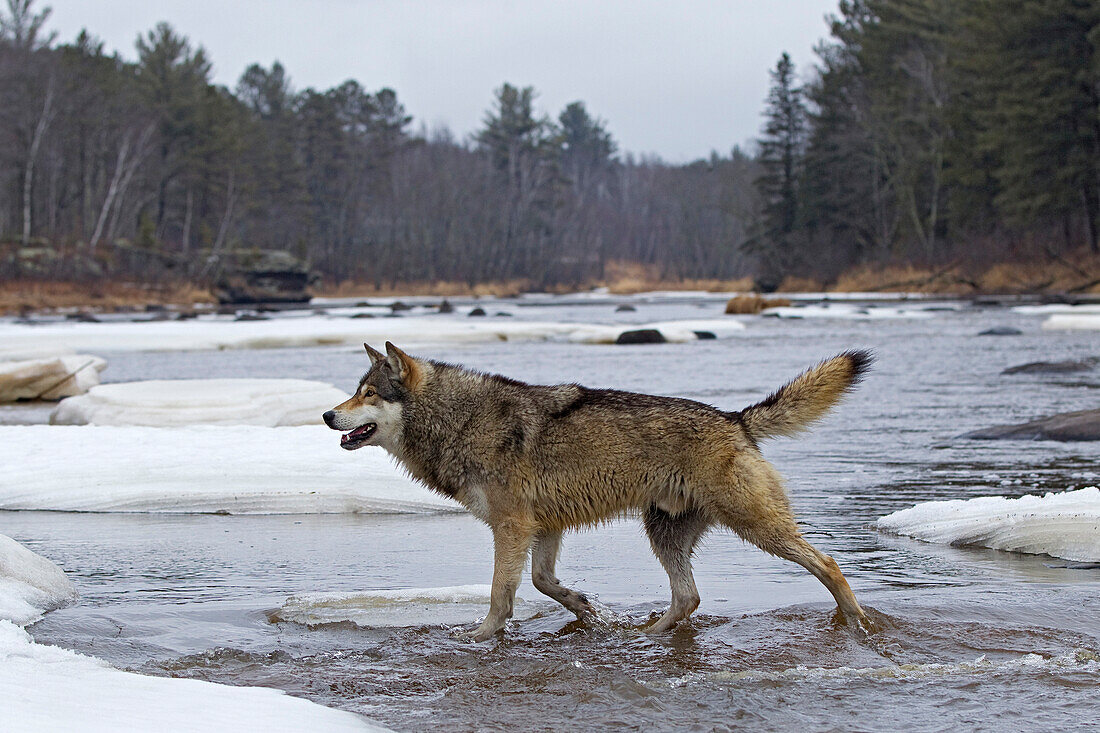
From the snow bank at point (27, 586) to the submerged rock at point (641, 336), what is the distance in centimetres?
2497

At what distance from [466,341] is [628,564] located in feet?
79.4

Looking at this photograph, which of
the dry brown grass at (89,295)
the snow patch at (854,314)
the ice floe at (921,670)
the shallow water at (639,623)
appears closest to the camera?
the shallow water at (639,623)

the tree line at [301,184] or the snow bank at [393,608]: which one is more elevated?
the tree line at [301,184]

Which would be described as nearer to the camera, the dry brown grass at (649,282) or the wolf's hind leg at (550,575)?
the wolf's hind leg at (550,575)

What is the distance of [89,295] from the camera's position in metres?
59.2

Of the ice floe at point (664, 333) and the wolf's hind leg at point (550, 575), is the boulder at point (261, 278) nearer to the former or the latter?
the ice floe at point (664, 333)

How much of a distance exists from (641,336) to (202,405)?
62.1 feet

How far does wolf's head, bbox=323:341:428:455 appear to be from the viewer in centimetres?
648

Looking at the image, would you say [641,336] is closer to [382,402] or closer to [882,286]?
[382,402]

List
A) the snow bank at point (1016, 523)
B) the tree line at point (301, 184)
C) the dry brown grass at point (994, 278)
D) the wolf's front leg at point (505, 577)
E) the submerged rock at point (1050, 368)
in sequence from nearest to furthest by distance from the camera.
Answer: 1. the wolf's front leg at point (505, 577)
2. the snow bank at point (1016, 523)
3. the submerged rock at point (1050, 368)
4. the dry brown grass at point (994, 278)
5. the tree line at point (301, 184)

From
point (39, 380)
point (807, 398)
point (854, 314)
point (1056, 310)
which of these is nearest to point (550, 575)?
point (807, 398)

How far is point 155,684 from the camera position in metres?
4.90

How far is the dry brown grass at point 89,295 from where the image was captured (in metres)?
54.6

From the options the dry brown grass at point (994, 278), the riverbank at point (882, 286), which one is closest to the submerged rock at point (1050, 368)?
the riverbank at point (882, 286)
